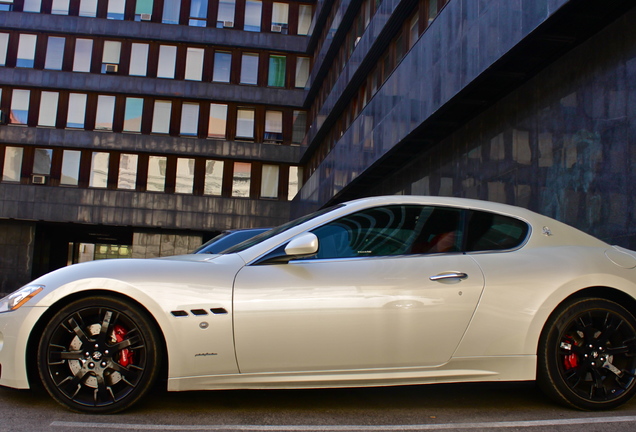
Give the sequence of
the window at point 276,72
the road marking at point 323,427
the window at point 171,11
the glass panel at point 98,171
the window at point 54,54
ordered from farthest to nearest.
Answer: the window at point 276,72, the window at point 171,11, the window at point 54,54, the glass panel at point 98,171, the road marking at point 323,427

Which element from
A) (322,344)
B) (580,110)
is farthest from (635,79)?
(322,344)

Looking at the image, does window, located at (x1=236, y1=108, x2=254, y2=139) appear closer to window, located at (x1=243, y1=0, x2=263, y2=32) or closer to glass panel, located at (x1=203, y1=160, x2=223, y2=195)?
glass panel, located at (x1=203, y1=160, x2=223, y2=195)

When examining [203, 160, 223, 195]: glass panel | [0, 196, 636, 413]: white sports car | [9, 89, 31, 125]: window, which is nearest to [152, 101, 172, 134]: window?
[203, 160, 223, 195]: glass panel

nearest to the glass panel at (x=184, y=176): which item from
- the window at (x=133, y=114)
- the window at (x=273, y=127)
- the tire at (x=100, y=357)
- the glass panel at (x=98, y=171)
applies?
the window at (x=133, y=114)

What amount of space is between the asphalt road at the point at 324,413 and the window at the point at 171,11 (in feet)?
114

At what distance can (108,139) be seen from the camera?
35406 mm

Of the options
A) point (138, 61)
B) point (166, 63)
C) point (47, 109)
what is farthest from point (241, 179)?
point (47, 109)

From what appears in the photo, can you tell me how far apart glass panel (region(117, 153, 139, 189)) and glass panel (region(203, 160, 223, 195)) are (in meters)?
3.88

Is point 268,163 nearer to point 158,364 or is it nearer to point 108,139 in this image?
point 108,139

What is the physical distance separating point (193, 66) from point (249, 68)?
3.18m

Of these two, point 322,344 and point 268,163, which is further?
point 268,163

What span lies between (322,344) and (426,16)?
43.1ft

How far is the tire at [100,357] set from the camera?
389cm

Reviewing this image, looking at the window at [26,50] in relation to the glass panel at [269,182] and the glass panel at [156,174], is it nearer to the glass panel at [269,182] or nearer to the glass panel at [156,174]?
the glass panel at [156,174]
